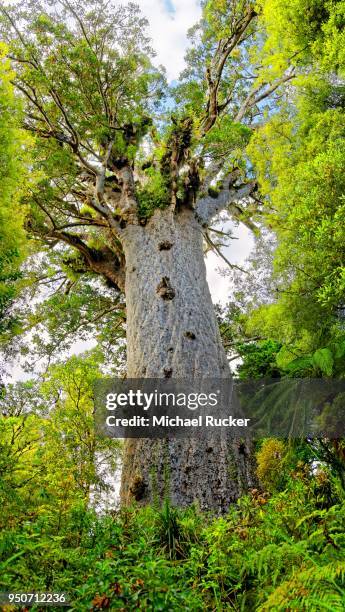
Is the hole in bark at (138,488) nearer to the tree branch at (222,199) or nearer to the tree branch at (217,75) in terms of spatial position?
the tree branch at (222,199)

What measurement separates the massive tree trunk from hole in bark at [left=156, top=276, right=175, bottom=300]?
10 mm

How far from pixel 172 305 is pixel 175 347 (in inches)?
31.8

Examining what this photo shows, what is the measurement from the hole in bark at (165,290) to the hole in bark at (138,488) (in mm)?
2676

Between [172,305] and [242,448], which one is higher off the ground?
[172,305]

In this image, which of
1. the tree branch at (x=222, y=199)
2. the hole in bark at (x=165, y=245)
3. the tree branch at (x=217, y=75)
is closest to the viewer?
the hole in bark at (x=165, y=245)

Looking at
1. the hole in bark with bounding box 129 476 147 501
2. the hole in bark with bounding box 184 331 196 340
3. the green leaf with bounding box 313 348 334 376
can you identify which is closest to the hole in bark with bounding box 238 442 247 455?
the hole in bark with bounding box 129 476 147 501

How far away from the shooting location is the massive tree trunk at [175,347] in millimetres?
4570

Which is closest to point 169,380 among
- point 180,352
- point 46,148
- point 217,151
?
point 180,352

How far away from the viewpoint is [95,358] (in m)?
10.3

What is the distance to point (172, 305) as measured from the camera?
6406 mm

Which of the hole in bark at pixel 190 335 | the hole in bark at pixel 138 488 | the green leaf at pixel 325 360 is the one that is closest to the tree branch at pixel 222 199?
the hole in bark at pixel 190 335

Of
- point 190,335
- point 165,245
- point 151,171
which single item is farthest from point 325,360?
point 151,171

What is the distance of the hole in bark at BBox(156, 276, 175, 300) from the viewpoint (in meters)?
6.53

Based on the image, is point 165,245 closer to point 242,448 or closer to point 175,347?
point 175,347
